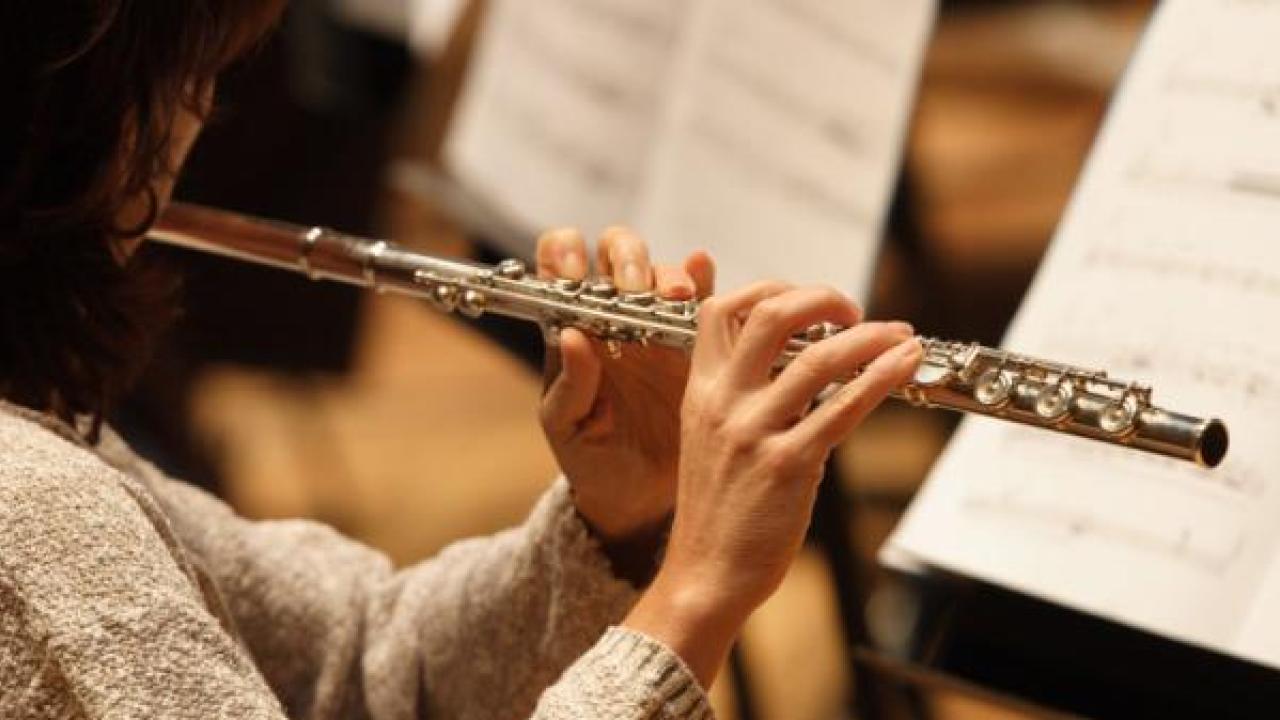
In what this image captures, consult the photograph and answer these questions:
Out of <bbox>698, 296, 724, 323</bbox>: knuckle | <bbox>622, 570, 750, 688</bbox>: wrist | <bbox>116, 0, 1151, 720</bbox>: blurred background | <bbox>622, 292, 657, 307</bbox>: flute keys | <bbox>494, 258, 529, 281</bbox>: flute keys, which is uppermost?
<bbox>698, 296, 724, 323</bbox>: knuckle

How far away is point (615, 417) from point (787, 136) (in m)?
0.49

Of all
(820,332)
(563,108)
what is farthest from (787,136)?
(820,332)

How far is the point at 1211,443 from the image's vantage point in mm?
819

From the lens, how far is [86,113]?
0.94 m

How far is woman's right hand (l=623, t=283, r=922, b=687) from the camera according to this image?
2.63ft

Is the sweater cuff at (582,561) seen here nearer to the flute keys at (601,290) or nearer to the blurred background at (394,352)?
the flute keys at (601,290)

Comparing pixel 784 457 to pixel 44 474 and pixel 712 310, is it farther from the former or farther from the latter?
pixel 44 474

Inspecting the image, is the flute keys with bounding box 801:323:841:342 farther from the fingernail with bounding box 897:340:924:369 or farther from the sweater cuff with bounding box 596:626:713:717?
the sweater cuff with bounding box 596:626:713:717

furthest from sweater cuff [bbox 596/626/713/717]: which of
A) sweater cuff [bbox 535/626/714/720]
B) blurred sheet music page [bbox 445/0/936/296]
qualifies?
blurred sheet music page [bbox 445/0/936/296]

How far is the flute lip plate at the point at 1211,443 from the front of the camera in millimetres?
816

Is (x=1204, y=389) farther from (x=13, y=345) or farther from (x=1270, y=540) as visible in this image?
(x=13, y=345)

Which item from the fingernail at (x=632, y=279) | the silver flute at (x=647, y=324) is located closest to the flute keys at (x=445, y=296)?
the silver flute at (x=647, y=324)

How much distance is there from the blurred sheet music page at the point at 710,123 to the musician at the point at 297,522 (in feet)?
1.32

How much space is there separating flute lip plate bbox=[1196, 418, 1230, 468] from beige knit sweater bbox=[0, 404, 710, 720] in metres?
0.24
